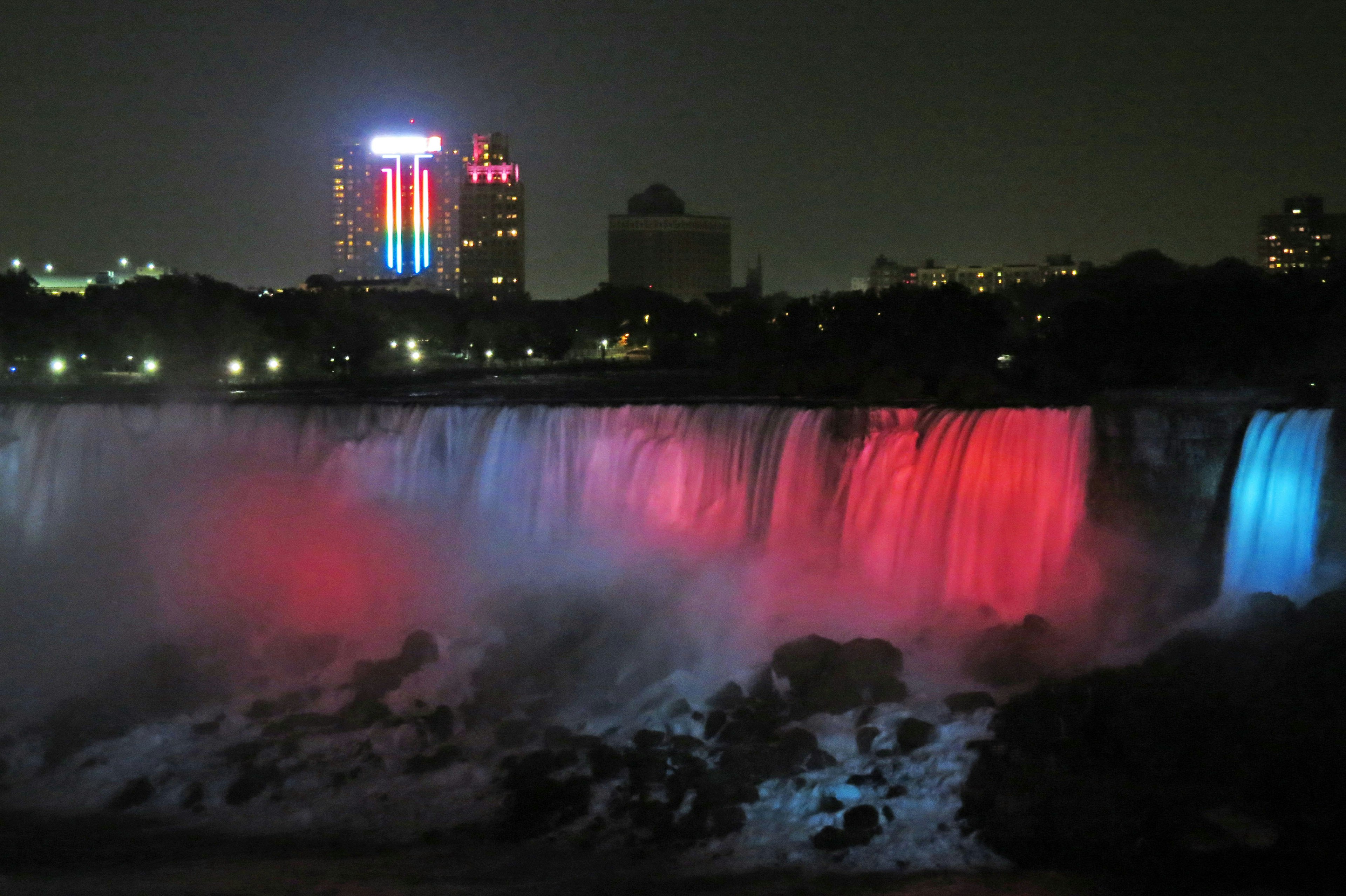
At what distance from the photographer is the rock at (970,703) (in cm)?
1814

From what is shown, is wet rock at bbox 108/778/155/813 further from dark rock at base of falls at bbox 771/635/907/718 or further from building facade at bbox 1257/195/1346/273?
building facade at bbox 1257/195/1346/273

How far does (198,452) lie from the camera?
2917cm

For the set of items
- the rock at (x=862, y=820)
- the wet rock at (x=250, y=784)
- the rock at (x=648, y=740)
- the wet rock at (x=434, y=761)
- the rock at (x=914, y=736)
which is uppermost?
the rock at (x=914, y=736)

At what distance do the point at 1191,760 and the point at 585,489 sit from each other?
12.6 m

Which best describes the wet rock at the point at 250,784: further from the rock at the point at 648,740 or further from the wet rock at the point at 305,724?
the rock at the point at 648,740

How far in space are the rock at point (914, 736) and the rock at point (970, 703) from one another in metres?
0.66

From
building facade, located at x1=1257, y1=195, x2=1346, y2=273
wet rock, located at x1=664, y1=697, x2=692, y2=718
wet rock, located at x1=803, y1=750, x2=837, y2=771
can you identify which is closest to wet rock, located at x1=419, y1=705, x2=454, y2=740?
wet rock, located at x1=664, y1=697, x2=692, y2=718

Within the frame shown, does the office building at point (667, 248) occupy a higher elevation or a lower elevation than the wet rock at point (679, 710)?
higher

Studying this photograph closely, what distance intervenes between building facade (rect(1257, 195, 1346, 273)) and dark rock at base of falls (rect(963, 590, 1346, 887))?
212 feet

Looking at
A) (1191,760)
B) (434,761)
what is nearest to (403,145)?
(434,761)

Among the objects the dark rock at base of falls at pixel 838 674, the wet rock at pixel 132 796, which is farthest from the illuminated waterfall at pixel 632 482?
the wet rock at pixel 132 796

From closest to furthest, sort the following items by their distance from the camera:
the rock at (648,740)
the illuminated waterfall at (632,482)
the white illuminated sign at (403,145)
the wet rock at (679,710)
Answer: the rock at (648,740) < the wet rock at (679,710) < the illuminated waterfall at (632,482) < the white illuminated sign at (403,145)

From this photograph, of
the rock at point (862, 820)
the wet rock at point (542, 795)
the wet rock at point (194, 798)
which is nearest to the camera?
the rock at point (862, 820)

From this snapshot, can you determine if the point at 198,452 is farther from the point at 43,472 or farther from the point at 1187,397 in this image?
the point at 1187,397
